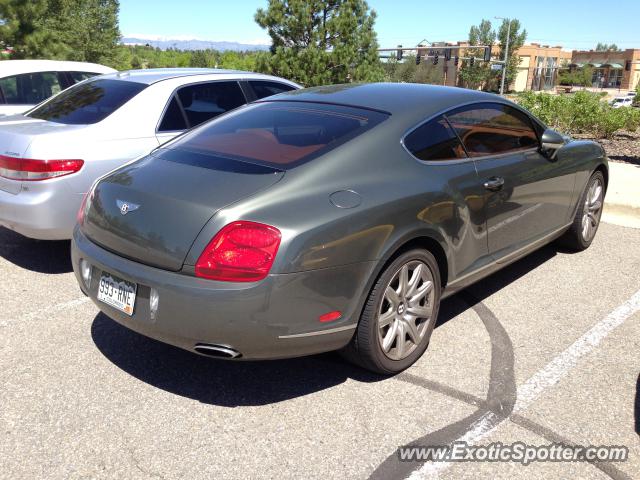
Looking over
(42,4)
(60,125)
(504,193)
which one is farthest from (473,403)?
(42,4)

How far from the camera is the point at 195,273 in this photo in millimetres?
2842

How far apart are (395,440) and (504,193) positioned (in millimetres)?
1955

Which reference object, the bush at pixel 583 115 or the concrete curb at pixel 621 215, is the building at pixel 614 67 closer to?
the bush at pixel 583 115

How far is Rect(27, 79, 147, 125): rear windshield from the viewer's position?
515cm

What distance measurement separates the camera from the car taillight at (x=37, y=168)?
4.55 m

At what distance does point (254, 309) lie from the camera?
9.11 feet

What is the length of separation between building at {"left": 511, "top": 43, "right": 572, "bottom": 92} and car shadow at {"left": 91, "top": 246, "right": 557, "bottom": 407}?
10524 centimetres

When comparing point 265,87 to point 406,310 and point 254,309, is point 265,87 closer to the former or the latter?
point 406,310

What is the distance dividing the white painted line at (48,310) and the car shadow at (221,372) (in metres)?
0.51

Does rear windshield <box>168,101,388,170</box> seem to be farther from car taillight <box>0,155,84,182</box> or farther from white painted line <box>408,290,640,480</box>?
white painted line <box>408,290,640,480</box>

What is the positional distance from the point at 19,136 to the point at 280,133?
2.24m

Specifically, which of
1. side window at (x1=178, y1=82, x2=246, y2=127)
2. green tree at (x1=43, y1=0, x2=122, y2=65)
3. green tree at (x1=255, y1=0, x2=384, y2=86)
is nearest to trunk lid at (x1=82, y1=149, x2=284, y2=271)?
side window at (x1=178, y1=82, x2=246, y2=127)

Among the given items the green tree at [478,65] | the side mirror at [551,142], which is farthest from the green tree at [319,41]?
the green tree at [478,65]

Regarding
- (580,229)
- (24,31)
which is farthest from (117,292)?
(24,31)
